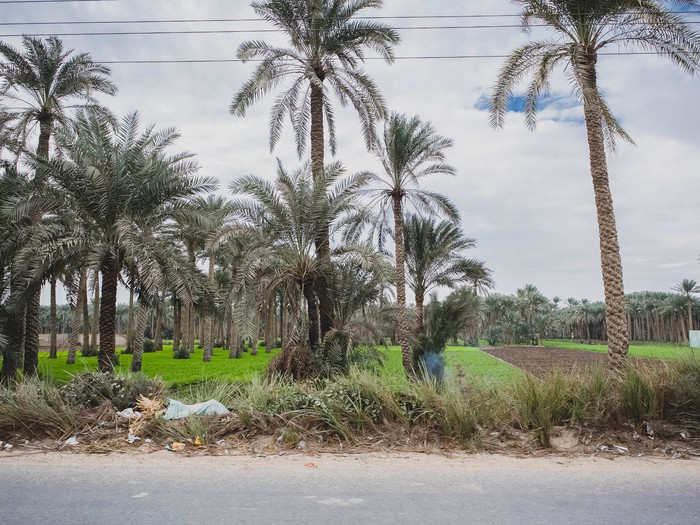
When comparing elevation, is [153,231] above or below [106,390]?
above

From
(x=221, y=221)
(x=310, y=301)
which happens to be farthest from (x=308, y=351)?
(x=221, y=221)

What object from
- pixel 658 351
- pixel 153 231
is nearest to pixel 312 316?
pixel 153 231

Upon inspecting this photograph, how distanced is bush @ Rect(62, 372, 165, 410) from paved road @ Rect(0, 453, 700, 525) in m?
1.82

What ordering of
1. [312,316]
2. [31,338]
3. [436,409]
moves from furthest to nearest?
[31,338], [312,316], [436,409]

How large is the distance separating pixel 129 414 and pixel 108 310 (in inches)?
359

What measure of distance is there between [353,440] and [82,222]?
40.2ft

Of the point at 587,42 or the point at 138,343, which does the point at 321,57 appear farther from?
the point at 138,343

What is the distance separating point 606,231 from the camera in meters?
11.1

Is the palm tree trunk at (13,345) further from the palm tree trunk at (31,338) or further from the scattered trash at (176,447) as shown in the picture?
the scattered trash at (176,447)

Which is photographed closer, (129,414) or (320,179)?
(129,414)

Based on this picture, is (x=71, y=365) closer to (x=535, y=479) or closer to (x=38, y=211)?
(x=38, y=211)

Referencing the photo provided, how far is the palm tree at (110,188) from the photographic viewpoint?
44.5ft

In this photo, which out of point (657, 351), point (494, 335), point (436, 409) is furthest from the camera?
point (494, 335)

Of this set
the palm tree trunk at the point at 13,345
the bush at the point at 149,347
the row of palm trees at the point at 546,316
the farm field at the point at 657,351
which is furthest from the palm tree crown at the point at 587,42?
the row of palm trees at the point at 546,316
